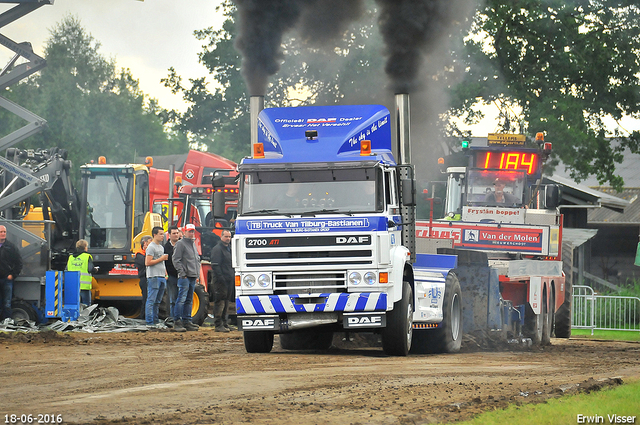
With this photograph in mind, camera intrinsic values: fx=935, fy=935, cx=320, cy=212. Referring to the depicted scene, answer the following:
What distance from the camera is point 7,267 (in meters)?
17.6

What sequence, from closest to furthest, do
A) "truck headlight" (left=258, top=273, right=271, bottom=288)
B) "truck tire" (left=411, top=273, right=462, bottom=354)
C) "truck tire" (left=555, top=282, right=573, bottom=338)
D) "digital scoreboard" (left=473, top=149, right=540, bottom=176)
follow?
"truck headlight" (left=258, top=273, right=271, bottom=288) → "truck tire" (left=411, top=273, right=462, bottom=354) → "digital scoreboard" (left=473, top=149, right=540, bottom=176) → "truck tire" (left=555, top=282, right=573, bottom=338)

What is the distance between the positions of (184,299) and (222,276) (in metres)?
0.86

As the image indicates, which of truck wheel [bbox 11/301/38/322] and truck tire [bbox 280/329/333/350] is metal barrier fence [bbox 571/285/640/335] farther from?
truck wheel [bbox 11/301/38/322]

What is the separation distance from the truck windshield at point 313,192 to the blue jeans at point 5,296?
715 centimetres

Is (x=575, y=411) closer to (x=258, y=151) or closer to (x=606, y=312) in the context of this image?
(x=258, y=151)

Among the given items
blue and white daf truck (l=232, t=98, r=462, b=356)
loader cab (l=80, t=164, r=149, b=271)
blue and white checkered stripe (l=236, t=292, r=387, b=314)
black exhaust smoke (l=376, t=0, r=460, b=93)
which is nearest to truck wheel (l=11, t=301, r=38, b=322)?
loader cab (l=80, t=164, r=149, b=271)

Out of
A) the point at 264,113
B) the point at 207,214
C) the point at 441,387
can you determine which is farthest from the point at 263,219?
the point at 207,214

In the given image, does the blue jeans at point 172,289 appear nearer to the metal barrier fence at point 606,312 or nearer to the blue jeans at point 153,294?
the blue jeans at point 153,294

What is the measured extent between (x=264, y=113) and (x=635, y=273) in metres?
30.0

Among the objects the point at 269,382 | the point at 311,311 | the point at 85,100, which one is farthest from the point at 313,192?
the point at 85,100

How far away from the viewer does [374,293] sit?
1256cm

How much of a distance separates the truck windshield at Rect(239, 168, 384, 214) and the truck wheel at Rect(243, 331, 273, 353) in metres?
1.87

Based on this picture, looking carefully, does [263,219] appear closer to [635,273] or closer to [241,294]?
[241,294]

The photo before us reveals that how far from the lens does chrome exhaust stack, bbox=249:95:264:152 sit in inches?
562
